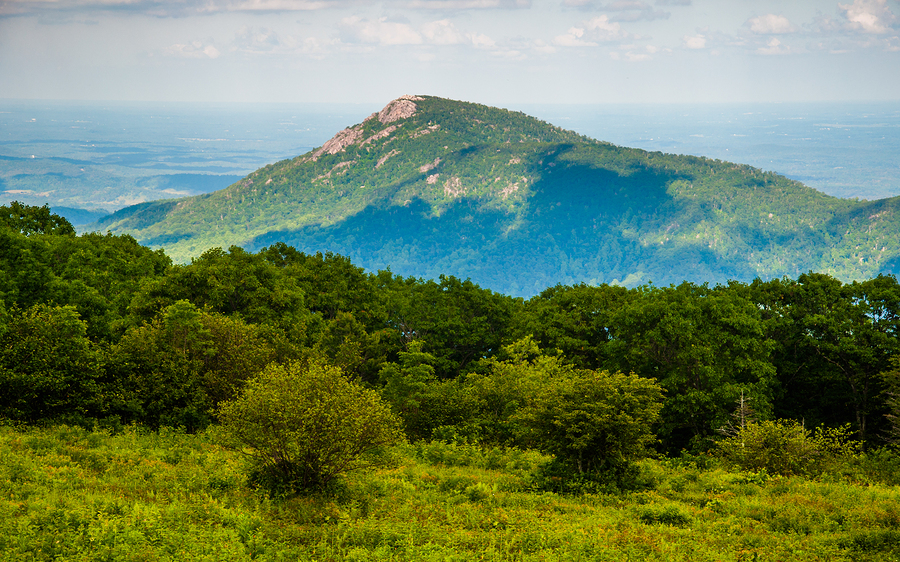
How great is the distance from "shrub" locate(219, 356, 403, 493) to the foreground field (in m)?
1.00

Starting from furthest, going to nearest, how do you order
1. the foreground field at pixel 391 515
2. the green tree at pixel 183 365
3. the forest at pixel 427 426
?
the green tree at pixel 183 365 < the forest at pixel 427 426 < the foreground field at pixel 391 515

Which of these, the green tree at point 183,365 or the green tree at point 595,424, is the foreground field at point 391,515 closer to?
the green tree at point 595,424

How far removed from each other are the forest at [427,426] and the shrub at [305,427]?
0.27 ft

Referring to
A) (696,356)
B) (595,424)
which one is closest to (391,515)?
(595,424)

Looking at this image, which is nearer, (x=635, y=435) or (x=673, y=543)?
(x=673, y=543)

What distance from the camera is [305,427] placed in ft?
65.3

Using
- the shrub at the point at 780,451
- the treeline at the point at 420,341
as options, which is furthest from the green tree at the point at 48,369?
the shrub at the point at 780,451

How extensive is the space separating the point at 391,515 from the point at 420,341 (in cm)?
2684

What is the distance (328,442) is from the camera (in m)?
20.3

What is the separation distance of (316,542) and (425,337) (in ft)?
135

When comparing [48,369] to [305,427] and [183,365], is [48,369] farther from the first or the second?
[305,427]

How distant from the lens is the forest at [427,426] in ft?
61.0

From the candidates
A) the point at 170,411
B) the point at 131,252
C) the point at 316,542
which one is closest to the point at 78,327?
the point at 170,411

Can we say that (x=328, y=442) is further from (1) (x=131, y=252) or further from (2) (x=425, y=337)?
(1) (x=131, y=252)
